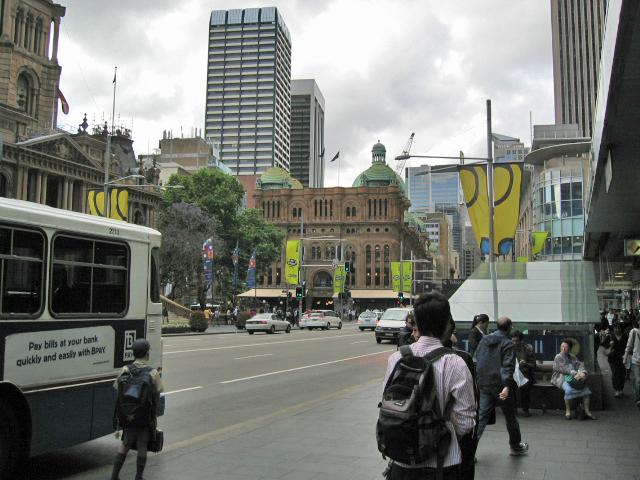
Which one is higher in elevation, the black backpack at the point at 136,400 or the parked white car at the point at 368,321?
the black backpack at the point at 136,400

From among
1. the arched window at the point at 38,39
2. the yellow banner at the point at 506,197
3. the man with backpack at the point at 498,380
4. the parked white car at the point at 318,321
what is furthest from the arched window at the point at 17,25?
the man with backpack at the point at 498,380

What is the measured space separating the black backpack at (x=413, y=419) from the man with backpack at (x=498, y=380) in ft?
14.1

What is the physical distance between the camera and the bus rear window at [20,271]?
20.0 ft

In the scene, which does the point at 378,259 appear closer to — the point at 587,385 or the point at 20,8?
the point at 20,8

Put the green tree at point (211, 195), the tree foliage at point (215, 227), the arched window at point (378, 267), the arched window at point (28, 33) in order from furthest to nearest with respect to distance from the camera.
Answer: the arched window at point (378, 267) → the green tree at point (211, 195) → the arched window at point (28, 33) → the tree foliage at point (215, 227)

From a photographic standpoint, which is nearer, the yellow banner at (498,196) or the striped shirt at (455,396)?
the striped shirt at (455,396)

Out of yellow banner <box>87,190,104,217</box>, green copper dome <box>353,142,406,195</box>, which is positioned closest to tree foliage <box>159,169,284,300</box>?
yellow banner <box>87,190,104,217</box>

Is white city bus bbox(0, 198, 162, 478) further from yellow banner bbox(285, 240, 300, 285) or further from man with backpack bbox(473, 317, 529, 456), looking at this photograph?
yellow banner bbox(285, 240, 300, 285)

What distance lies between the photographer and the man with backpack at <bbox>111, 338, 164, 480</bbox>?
5.82 m

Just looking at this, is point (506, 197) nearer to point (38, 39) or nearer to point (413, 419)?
point (413, 419)

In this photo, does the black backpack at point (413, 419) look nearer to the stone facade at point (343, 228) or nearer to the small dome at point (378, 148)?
the stone facade at point (343, 228)

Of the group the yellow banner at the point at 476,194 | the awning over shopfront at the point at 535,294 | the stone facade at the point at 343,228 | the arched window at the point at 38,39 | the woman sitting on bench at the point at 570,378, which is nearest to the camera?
the woman sitting on bench at the point at 570,378

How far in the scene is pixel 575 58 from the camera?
387 ft

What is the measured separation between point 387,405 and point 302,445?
5.12m
